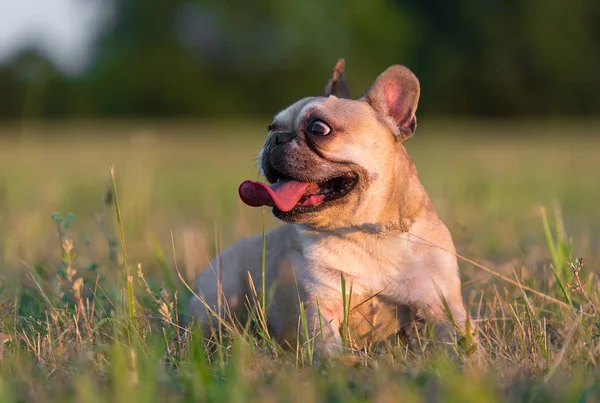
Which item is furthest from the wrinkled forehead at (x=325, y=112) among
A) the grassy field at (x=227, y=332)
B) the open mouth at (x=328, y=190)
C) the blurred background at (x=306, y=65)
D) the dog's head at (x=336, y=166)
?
the blurred background at (x=306, y=65)

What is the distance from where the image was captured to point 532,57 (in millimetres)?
37250

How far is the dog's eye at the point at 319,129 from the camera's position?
3.34m

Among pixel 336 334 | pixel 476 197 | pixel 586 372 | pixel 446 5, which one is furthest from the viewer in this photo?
pixel 446 5

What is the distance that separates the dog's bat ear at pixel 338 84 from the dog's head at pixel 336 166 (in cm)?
35

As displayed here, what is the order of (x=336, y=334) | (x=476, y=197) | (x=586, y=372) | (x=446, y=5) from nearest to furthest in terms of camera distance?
(x=586, y=372) < (x=336, y=334) < (x=476, y=197) < (x=446, y=5)

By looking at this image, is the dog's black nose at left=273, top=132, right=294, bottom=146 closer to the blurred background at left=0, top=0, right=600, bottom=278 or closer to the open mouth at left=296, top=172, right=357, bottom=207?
the open mouth at left=296, top=172, right=357, bottom=207

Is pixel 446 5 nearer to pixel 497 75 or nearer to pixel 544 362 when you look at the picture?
pixel 497 75

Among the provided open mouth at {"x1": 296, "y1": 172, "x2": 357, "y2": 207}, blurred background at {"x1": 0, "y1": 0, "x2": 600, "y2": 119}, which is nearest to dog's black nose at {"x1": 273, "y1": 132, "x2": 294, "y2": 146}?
open mouth at {"x1": 296, "y1": 172, "x2": 357, "y2": 207}

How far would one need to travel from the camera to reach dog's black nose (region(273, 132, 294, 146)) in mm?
3419

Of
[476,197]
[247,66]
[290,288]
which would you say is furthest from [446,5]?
[290,288]

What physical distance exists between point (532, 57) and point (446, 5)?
549 cm

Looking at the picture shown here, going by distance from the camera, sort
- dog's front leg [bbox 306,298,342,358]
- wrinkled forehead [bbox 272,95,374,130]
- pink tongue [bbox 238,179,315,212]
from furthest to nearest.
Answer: wrinkled forehead [bbox 272,95,374,130] < pink tongue [bbox 238,179,315,212] < dog's front leg [bbox 306,298,342,358]

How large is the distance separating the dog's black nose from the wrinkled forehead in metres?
0.05

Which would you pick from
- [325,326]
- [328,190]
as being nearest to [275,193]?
[328,190]
